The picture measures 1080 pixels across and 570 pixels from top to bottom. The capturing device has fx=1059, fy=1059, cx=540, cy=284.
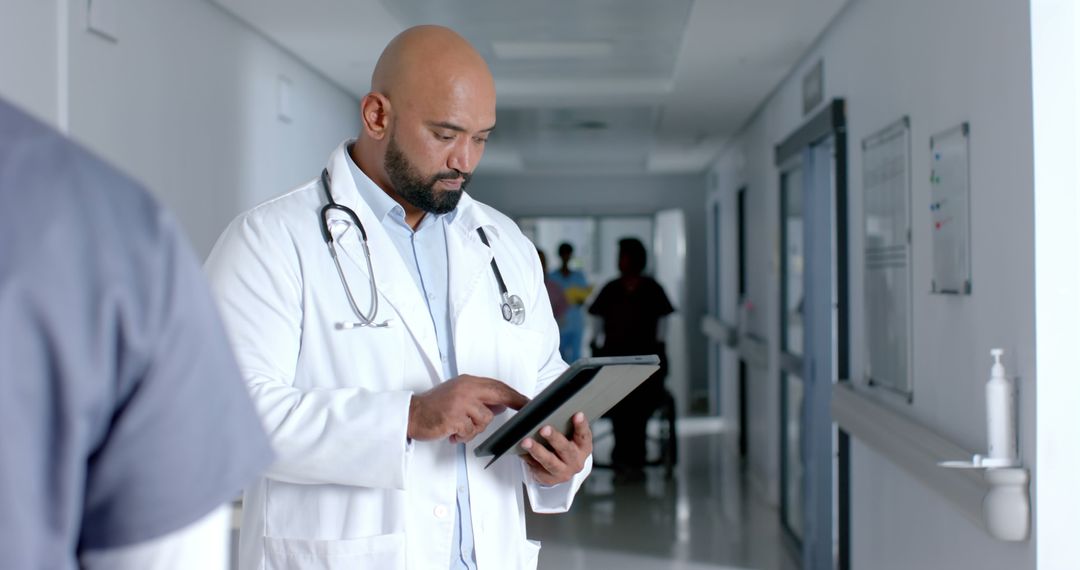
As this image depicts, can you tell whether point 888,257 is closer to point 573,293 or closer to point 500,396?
point 500,396

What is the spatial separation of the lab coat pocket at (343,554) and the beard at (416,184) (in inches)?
22.6

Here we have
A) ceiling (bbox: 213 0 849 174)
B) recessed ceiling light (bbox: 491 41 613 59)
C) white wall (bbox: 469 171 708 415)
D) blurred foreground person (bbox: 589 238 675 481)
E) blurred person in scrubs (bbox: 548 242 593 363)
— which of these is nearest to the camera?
ceiling (bbox: 213 0 849 174)

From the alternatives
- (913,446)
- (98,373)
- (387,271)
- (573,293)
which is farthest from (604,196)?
(98,373)

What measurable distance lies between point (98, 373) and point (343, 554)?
4.04 feet

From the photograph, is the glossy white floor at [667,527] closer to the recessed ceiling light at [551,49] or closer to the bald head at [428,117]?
the recessed ceiling light at [551,49]

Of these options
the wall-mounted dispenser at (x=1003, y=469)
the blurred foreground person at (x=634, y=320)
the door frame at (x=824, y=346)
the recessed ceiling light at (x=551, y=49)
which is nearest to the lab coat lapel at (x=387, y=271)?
the wall-mounted dispenser at (x=1003, y=469)

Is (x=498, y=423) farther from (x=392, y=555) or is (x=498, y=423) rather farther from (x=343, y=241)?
(x=343, y=241)

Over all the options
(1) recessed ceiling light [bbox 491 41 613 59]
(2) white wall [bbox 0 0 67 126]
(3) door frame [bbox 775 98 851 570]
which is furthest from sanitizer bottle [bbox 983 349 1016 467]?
(1) recessed ceiling light [bbox 491 41 613 59]

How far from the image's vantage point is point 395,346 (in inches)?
69.9

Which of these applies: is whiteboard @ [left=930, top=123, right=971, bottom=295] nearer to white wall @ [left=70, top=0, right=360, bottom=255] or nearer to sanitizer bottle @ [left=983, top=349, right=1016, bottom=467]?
sanitizer bottle @ [left=983, top=349, right=1016, bottom=467]

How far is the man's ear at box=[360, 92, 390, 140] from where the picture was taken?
1.90 metres

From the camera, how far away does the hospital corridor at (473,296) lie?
1.80 feet

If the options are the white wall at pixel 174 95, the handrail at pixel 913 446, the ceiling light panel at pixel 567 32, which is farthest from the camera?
the ceiling light panel at pixel 567 32

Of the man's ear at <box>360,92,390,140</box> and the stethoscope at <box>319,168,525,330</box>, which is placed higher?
the man's ear at <box>360,92,390,140</box>
